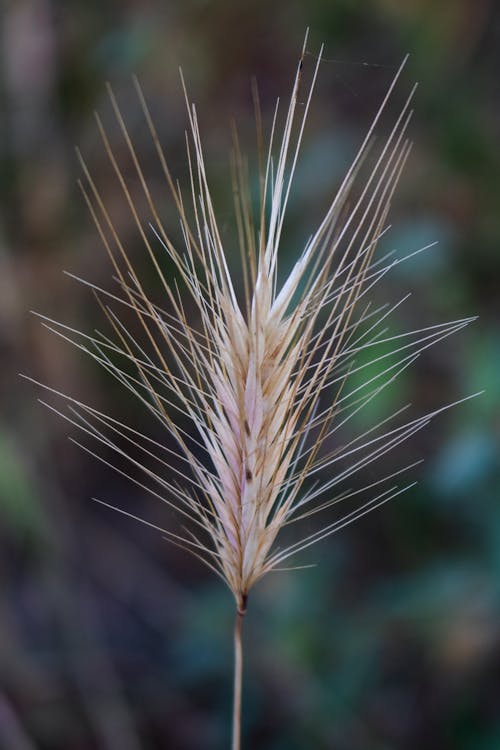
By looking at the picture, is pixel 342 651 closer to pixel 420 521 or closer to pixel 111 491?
pixel 420 521

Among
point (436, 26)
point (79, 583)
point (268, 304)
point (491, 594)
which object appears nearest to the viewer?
point (268, 304)

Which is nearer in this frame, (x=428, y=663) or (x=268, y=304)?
(x=268, y=304)

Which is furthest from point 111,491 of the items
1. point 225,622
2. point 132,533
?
point 225,622

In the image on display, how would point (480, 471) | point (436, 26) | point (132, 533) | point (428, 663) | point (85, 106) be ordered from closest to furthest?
point (480, 471)
point (428, 663)
point (436, 26)
point (85, 106)
point (132, 533)

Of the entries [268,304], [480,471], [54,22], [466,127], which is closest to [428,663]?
[480,471]

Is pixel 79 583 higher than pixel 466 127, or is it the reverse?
pixel 466 127

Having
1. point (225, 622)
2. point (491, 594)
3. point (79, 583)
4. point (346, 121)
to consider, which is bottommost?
point (79, 583)

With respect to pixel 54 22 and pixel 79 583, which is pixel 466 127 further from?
pixel 79 583
